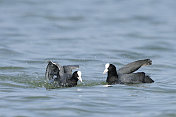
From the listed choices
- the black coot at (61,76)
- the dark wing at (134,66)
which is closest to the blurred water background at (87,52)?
the black coot at (61,76)

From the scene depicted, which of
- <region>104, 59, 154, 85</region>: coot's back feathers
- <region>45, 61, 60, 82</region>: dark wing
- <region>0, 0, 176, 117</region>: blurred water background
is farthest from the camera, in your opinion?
<region>104, 59, 154, 85</region>: coot's back feathers

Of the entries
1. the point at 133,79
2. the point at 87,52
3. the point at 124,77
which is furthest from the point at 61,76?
the point at 87,52

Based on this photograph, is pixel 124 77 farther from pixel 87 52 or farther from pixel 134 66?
pixel 87 52

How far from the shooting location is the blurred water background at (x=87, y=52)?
30.0 ft

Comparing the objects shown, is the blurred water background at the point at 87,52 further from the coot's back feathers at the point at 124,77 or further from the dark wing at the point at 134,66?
the dark wing at the point at 134,66

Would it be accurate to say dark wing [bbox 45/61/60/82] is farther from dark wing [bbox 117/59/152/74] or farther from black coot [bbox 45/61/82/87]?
dark wing [bbox 117/59/152/74]

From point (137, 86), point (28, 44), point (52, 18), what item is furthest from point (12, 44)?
point (137, 86)

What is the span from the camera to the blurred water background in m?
9.16

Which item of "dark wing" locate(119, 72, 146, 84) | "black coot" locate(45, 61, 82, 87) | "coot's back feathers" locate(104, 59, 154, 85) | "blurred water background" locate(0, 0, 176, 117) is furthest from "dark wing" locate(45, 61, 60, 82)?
"dark wing" locate(119, 72, 146, 84)

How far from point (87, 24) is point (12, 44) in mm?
5077

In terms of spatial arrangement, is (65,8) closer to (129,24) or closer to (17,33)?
(129,24)

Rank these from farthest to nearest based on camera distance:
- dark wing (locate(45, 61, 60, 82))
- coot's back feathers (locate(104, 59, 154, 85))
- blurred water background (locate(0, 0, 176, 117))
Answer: coot's back feathers (locate(104, 59, 154, 85)) → dark wing (locate(45, 61, 60, 82)) → blurred water background (locate(0, 0, 176, 117))

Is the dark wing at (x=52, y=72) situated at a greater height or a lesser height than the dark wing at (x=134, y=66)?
lesser

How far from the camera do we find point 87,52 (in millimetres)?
15992
